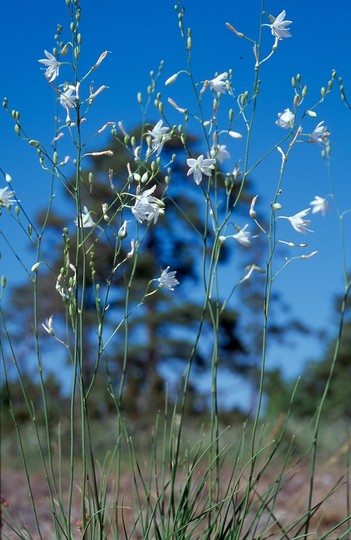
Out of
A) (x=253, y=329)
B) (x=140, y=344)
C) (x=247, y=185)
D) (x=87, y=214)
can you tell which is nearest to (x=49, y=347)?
(x=140, y=344)

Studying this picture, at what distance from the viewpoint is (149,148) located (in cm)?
261

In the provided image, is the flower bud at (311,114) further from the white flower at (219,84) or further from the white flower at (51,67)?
the white flower at (51,67)

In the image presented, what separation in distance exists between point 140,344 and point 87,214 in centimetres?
1612

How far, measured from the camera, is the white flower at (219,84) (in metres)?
2.71

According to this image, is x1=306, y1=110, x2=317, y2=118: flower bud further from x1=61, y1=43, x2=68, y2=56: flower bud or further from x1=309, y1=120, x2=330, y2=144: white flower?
Answer: x1=61, y1=43, x2=68, y2=56: flower bud

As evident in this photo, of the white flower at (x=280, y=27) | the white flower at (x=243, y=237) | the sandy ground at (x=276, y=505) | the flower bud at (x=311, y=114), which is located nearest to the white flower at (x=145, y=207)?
the white flower at (x=243, y=237)

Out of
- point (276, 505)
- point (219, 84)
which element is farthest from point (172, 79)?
point (276, 505)

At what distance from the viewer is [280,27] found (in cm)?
272

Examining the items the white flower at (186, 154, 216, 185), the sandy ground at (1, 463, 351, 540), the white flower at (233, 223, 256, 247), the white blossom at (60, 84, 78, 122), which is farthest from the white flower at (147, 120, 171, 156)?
the sandy ground at (1, 463, 351, 540)

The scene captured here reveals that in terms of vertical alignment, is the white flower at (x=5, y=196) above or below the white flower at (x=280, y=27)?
below

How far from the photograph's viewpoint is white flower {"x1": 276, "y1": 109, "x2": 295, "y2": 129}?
275 centimetres

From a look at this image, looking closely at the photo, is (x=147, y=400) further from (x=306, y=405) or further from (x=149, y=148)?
(x=149, y=148)

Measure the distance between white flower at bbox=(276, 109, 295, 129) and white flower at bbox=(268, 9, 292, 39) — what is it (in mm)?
269

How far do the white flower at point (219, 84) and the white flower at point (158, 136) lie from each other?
0.78ft
